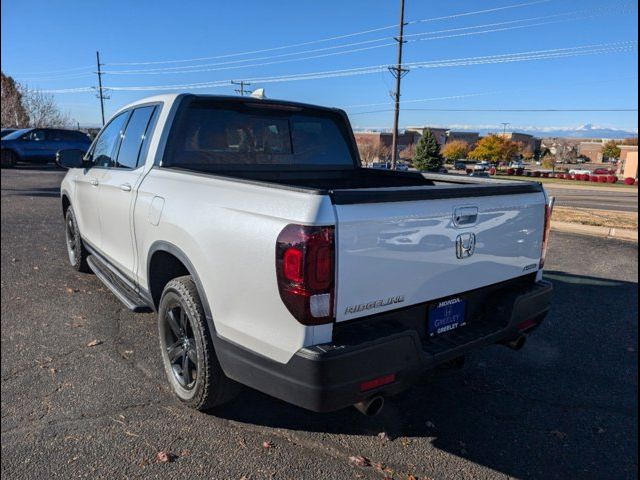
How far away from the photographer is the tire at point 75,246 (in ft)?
18.3

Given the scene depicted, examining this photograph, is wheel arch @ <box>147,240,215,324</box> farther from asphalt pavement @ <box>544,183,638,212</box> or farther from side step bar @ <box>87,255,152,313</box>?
asphalt pavement @ <box>544,183,638,212</box>

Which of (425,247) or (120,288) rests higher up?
(425,247)

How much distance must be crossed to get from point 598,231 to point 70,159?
29.2 feet

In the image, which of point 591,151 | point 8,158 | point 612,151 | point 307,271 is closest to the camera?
point 307,271

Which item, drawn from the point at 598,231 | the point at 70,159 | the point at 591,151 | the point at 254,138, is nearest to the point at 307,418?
the point at 254,138

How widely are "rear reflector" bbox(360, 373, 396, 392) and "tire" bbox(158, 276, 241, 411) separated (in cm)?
94

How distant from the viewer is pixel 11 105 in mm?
48938

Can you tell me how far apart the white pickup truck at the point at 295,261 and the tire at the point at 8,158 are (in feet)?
69.9

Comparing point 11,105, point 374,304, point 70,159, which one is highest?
point 11,105

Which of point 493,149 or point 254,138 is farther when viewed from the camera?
point 493,149

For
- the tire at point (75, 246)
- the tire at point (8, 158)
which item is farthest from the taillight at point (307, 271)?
the tire at point (8, 158)

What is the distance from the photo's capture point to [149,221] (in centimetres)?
329

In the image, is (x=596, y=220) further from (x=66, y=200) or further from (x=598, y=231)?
(x=66, y=200)

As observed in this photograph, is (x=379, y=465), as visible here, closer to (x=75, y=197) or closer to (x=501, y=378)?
(x=501, y=378)
